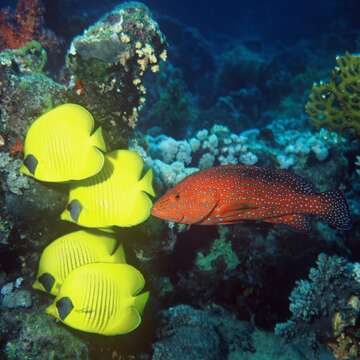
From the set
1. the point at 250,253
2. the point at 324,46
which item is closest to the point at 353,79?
the point at 250,253

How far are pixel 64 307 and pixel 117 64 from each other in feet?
7.99

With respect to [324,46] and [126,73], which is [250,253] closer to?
[126,73]

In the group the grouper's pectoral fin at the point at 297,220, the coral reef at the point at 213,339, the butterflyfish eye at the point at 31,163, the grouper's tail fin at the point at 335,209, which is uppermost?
the butterflyfish eye at the point at 31,163

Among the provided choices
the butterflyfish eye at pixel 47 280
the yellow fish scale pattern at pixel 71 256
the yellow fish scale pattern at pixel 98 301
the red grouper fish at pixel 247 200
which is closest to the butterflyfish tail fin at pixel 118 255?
the yellow fish scale pattern at pixel 71 256

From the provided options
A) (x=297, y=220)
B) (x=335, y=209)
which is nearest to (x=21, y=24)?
(x=297, y=220)

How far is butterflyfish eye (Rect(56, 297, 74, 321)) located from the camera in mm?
2408

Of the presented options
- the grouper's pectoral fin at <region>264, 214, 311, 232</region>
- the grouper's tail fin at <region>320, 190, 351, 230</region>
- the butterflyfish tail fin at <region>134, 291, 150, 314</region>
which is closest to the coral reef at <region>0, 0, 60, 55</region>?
the butterflyfish tail fin at <region>134, 291, 150, 314</region>

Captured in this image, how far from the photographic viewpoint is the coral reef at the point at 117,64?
127 inches

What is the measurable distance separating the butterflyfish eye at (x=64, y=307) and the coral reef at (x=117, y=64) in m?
1.47

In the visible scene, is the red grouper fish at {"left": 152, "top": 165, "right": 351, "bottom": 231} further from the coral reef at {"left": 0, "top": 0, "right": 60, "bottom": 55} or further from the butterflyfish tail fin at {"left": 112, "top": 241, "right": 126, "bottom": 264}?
the coral reef at {"left": 0, "top": 0, "right": 60, "bottom": 55}

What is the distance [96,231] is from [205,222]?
3.06ft

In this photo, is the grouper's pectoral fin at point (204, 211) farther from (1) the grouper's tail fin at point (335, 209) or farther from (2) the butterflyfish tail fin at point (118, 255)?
(1) the grouper's tail fin at point (335, 209)

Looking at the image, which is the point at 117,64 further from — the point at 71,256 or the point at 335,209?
the point at 335,209

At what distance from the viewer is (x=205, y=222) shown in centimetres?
283
